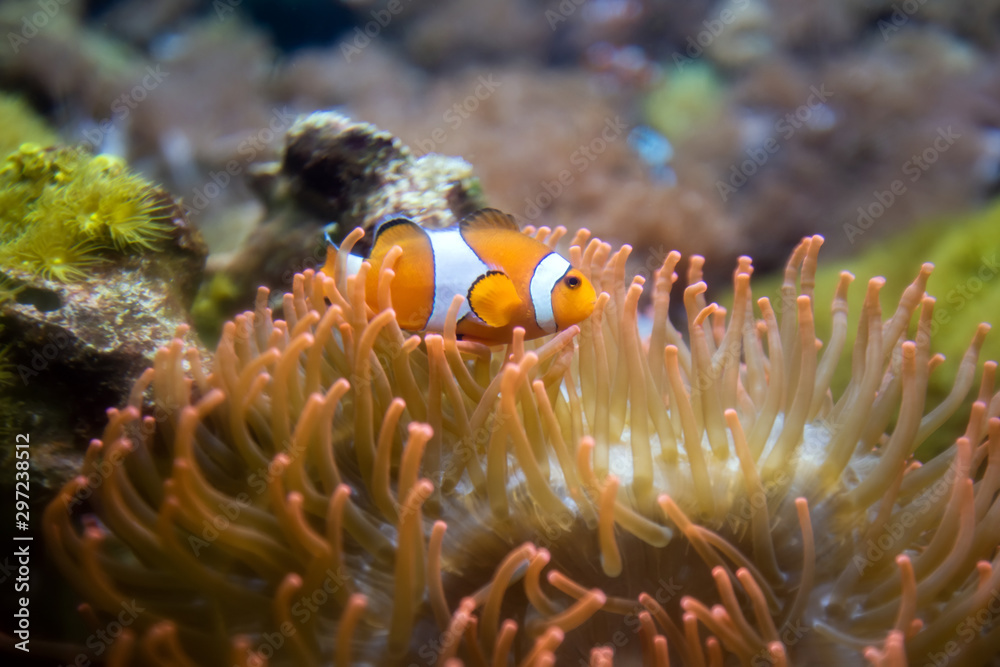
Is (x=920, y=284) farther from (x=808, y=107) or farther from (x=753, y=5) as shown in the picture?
(x=753, y=5)

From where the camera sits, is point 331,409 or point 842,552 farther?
point 842,552

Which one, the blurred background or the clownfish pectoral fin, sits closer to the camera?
the clownfish pectoral fin

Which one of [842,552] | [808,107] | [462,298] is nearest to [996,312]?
[842,552]

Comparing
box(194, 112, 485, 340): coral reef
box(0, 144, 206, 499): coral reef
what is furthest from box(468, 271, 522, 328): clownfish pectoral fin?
box(0, 144, 206, 499): coral reef

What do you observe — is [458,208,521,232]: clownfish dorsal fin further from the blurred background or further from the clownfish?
the blurred background

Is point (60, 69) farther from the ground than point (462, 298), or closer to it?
farther from the ground

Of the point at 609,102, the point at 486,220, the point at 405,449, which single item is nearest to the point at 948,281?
the point at 486,220

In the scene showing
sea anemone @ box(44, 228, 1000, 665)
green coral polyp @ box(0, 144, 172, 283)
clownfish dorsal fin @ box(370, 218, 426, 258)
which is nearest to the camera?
sea anemone @ box(44, 228, 1000, 665)

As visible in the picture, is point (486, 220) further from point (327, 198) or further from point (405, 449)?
point (327, 198)
